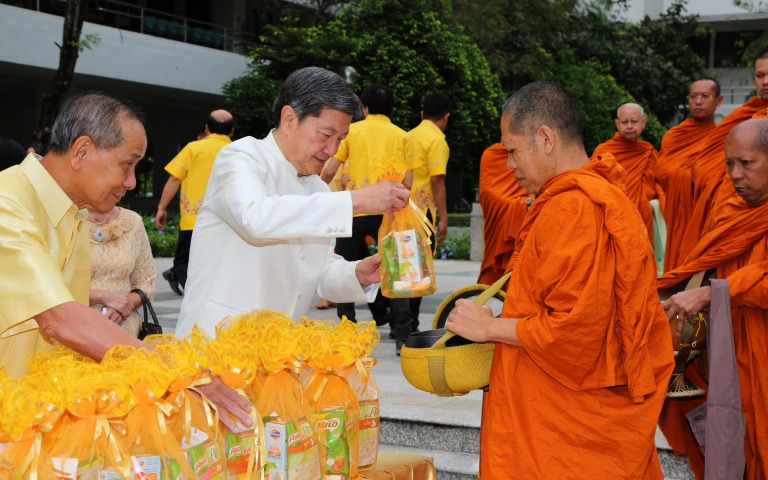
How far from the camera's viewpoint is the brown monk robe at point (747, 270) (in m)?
3.44

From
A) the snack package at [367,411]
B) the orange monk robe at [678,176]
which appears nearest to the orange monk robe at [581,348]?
the snack package at [367,411]

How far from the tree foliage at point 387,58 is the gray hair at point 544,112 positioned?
15569 millimetres

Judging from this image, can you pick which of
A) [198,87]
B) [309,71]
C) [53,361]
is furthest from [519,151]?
[198,87]

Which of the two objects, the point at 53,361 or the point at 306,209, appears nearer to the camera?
the point at 53,361

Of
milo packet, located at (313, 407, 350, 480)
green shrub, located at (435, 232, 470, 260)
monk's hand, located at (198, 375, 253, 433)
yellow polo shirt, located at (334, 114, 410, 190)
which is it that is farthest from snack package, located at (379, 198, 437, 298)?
green shrub, located at (435, 232, 470, 260)

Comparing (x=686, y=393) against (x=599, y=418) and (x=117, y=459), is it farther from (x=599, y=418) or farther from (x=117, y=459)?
(x=117, y=459)

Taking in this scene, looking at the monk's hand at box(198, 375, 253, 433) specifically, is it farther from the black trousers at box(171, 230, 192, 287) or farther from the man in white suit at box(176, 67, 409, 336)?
the black trousers at box(171, 230, 192, 287)

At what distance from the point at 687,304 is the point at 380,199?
1.54 metres

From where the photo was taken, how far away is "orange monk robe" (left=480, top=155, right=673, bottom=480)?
242 cm

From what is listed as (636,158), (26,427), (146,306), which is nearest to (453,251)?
(636,158)

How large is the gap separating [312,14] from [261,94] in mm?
4640

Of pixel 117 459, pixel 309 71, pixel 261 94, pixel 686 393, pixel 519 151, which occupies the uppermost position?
pixel 261 94

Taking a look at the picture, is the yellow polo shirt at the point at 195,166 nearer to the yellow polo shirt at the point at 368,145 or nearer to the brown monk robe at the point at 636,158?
the yellow polo shirt at the point at 368,145

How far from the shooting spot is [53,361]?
1940mm
